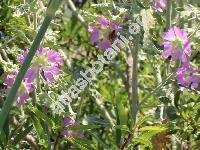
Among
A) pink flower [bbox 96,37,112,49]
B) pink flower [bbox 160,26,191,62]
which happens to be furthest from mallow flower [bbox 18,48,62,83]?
pink flower [bbox 160,26,191,62]

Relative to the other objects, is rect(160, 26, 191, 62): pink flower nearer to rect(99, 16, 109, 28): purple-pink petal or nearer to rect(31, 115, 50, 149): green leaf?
rect(99, 16, 109, 28): purple-pink petal

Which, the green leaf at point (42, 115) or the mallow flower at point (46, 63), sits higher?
the mallow flower at point (46, 63)

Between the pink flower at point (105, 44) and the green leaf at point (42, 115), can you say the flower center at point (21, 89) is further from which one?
the pink flower at point (105, 44)

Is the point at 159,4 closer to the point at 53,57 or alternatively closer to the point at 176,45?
the point at 176,45

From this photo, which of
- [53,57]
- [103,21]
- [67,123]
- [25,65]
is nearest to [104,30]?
[103,21]

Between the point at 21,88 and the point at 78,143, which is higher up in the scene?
the point at 21,88

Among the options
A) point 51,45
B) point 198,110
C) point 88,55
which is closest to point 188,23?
point 198,110

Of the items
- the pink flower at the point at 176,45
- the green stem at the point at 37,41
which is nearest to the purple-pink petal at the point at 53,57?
the pink flower at the point at 176,45
